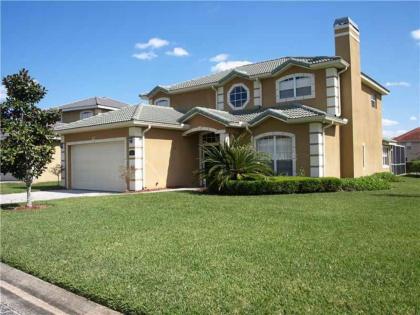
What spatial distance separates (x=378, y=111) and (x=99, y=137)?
18191 millimetres

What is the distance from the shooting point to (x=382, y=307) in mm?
4098

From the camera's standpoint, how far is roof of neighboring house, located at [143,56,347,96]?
19544 mm

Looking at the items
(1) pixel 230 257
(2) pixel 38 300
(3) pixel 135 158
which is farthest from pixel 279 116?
(2) pixel 38 300

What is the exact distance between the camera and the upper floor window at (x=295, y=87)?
2006 centimetres

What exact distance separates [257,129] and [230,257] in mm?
13826

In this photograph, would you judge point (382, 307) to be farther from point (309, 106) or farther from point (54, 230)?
point (309, 106)

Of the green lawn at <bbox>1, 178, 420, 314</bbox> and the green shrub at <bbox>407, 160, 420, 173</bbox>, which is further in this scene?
the green shrub at <bbox>407, 160, 420, 173</bbox>

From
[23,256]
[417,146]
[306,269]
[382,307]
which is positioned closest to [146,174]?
[23,256]

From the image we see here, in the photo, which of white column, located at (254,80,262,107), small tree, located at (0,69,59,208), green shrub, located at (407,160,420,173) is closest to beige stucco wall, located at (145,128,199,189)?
white column, located at (254,80,262,107)

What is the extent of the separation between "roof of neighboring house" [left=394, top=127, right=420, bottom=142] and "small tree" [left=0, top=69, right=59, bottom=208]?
50426 mm

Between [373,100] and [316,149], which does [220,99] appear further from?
[373,100]

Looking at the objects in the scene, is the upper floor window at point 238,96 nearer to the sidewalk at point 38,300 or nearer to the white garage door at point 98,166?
the white garage door at point 98,166

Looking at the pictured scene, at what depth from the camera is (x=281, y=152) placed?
1888cm

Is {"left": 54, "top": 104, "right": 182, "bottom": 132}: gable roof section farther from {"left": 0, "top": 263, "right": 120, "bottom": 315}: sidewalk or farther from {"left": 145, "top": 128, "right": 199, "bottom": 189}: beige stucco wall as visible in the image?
{"left": 0, "top": 263, "right": 120, "bottom": 315}: sidewalk
